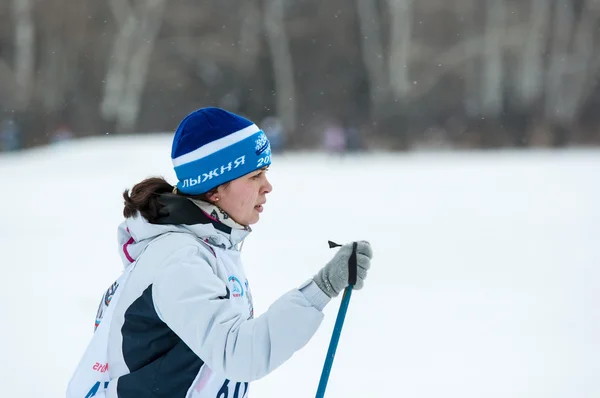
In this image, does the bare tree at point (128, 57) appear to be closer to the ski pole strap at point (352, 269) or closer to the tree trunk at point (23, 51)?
the tree trunk at point (23, 51)

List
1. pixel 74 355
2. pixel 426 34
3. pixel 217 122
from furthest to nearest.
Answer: pixel 426 34 → pixel 74 355 → pixel 217 122

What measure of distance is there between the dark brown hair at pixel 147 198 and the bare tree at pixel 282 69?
1111 inches

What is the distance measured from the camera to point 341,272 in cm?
205

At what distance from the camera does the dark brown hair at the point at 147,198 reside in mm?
2166

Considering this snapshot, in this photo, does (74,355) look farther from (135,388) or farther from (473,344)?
(135,388)

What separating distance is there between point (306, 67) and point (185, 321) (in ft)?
107

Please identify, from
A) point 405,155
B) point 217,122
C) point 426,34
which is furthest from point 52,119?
point 217,122

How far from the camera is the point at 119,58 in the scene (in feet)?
96.8

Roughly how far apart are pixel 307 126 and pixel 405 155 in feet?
33.1

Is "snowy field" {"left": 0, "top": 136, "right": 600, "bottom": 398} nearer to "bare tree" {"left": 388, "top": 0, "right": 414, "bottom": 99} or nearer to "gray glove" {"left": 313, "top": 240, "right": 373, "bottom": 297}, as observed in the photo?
"gray glove" {"left": 313, "top": 240, "right": 373, "bottom": 297}

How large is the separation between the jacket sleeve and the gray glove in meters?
0.06

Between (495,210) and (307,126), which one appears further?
(307,126)

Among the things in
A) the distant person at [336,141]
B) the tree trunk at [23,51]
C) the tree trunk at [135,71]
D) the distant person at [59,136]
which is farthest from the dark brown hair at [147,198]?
the tree trunk at [23,51]

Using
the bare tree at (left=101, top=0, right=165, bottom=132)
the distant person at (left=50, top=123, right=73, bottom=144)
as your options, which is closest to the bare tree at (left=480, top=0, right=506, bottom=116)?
the bare tree at (left=101, top=0, right=165, bottom=132)
